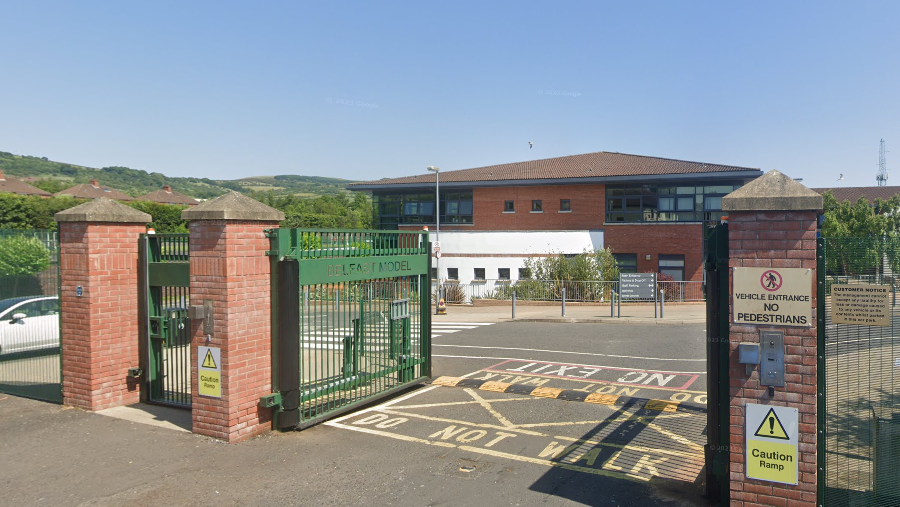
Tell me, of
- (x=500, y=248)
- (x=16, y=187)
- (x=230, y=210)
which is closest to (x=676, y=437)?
(x=230, y=210)

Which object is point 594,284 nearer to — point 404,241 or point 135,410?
point 404,241

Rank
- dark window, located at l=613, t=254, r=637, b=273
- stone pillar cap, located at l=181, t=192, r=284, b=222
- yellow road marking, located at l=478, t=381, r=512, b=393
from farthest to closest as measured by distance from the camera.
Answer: dark window, located at l=613, t=254, r=637, b=273 < yellow road marking, located at l=478, t=381, r=512, b=393 < stone pillar cap, located at l=181, t=192, r=284, b=222

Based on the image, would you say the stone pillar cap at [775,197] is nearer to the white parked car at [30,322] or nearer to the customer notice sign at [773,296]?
the customer notice sign at [773,296]

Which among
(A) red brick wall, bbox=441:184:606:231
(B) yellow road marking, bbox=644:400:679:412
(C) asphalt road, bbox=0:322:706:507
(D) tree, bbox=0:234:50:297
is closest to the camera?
(C) asphalt road, bbox=0:322:706:507

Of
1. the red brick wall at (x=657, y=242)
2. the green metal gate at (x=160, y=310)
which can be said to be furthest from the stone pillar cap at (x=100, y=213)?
the red brick wall at (x=657, y=242)

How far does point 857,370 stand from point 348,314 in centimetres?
646

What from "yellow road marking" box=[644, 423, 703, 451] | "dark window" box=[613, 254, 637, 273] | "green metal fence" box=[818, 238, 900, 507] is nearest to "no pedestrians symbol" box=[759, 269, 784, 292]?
"green metal fence" box=[818, 238, 900, 507]

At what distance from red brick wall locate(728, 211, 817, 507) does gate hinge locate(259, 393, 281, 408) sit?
5.33 m

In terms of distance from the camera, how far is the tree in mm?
9477

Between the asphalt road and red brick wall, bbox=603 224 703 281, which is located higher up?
red brick wall, bbox=603 224 703 281

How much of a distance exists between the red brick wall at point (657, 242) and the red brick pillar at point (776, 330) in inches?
1180

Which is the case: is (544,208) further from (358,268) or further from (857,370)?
(857,370)

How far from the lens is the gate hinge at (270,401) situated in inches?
306

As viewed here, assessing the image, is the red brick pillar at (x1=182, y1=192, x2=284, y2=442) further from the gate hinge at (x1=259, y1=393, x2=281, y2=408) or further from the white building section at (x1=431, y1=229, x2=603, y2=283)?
the white building section at (x1=431, y1=229, x2=603, y2=283)
